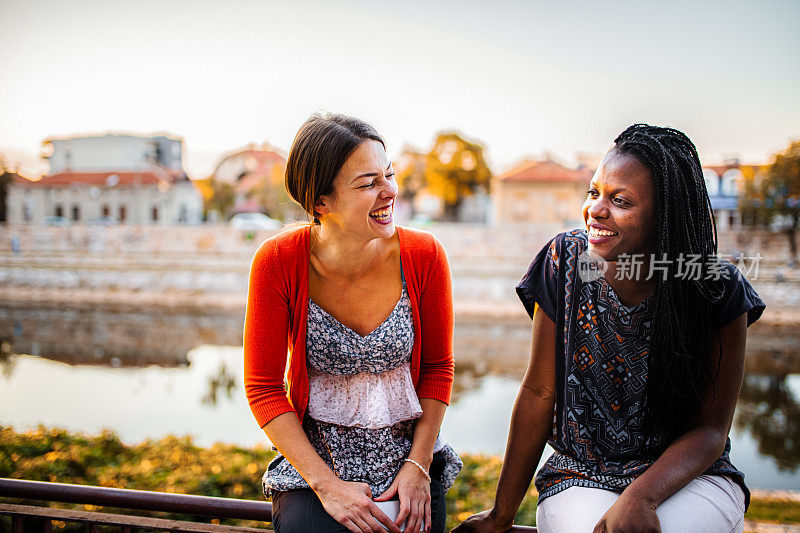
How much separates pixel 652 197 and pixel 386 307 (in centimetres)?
75

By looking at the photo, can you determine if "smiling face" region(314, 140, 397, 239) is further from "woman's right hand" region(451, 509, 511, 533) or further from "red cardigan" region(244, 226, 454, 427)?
"woman's right hand" region(451, 509, 511, 533)

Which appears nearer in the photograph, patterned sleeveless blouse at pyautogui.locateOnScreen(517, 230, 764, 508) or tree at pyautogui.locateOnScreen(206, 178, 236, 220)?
patterned sleeveless blouse at pyautogui.locateOnScreen(517, 230, 764, 508)

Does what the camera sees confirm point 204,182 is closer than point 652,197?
No

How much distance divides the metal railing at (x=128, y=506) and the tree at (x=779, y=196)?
57.7 ft

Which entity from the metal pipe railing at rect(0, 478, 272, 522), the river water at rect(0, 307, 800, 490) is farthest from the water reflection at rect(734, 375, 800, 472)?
the metal pipe railing at rect(0, 478, 272, 522)

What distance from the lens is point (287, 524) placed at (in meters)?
1.39

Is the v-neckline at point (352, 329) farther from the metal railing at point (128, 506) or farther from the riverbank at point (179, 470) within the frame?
the riverbank at point (179, 470)

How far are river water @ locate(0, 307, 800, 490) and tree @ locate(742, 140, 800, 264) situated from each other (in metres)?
4.06

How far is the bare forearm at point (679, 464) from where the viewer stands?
1.26 m

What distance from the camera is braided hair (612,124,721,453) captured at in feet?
4.44

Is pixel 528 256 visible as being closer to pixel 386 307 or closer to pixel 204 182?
pixel 386 307

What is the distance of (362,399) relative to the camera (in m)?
1.55

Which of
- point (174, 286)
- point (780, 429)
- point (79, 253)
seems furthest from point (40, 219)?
point (780, 429)

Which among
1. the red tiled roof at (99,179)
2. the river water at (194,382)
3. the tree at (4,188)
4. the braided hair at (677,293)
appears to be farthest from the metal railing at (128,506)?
the red tiled roof at (99,179)
